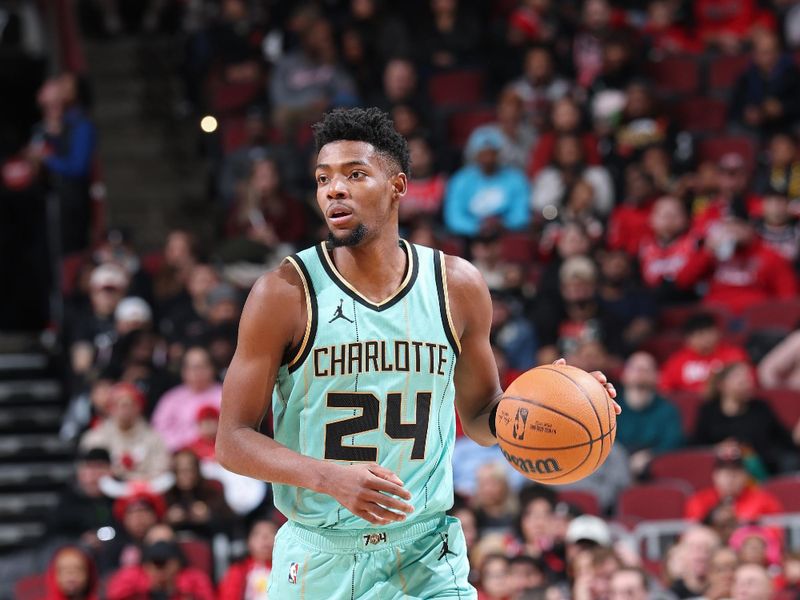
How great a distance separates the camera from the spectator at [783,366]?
30.6ft

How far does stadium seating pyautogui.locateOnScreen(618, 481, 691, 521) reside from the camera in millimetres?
8555

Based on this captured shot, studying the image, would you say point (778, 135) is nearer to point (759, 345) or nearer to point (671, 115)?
point (671, 115)

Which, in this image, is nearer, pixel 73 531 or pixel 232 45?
pixel 73 531

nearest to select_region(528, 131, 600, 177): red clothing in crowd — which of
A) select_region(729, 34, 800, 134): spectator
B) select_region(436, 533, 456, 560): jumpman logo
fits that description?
select_region(729, 34, 800, 134): spectator

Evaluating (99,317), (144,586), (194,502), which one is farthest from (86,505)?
(99,317)

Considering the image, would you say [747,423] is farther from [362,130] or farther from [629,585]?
[362,130]

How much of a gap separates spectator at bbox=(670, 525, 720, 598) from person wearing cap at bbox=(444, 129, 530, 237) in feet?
13.8

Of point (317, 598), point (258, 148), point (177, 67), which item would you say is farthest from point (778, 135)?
point (317, 598)

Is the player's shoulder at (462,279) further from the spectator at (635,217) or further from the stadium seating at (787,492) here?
the spectator at (635,217)

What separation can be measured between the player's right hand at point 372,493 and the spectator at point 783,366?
5.97 m

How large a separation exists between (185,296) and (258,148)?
1.76m

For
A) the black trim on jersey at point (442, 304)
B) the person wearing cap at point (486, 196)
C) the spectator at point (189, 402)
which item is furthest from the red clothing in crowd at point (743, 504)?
the black trim on jersey at point (442, 304)

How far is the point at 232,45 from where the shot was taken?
13883 mm

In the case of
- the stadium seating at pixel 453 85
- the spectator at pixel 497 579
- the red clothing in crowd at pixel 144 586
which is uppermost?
the stadium seating at pixel 453 85
